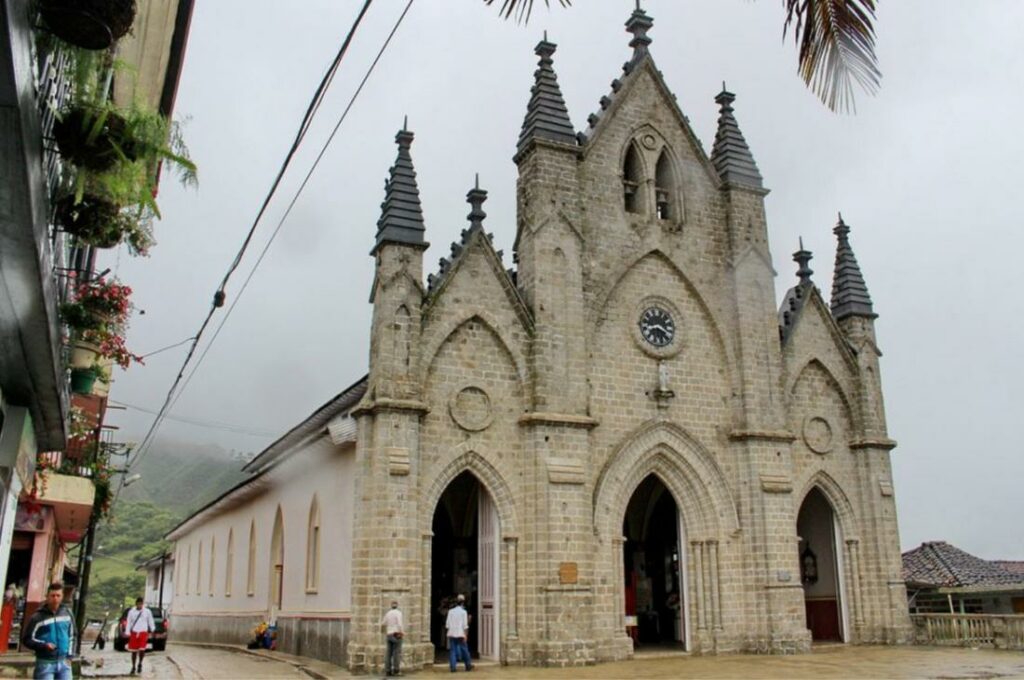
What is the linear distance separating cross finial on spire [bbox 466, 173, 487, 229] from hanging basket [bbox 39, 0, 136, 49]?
15.2 meters

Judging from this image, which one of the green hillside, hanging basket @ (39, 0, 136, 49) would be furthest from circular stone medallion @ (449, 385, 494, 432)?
the green hillside

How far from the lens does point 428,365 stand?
20.6 meters

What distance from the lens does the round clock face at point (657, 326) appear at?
23703 millimetres

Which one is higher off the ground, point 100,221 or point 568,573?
point 100,221

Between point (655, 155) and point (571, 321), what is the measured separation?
609 cm

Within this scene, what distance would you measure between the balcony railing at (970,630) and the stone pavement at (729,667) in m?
0.76

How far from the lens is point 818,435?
25281 mm

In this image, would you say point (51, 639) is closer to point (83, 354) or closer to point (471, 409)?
point (83, 354)

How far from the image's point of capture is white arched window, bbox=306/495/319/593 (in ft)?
75.3

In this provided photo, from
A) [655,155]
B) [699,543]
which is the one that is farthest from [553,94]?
[699,543]

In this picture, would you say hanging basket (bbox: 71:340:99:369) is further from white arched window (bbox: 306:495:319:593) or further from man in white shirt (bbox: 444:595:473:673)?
white arched window (bbox: 306:495:319:593)

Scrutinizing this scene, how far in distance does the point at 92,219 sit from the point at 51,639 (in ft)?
16.9

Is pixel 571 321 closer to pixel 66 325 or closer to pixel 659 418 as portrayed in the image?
pixel 659 418

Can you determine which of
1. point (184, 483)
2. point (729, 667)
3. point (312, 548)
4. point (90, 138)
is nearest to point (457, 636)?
point (729, 667)
